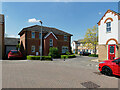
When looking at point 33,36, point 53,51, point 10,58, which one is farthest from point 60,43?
point 10,58

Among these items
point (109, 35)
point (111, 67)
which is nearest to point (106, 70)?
point (111, 67)

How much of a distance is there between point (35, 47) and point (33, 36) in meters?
2.78

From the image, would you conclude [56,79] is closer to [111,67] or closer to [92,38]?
[111,67]

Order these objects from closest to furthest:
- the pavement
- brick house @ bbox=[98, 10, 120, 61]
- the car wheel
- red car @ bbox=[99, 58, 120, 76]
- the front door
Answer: the pavement, red car @ bbox=[99, 58, 120, 76], the car wheel, brick house @ bbox=[98, 10, 120, 61], the front door

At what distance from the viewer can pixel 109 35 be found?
41.4 feet

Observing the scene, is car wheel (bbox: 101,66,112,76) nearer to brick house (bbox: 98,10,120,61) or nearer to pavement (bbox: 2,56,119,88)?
pavement (bbox: 2,56,119,88)

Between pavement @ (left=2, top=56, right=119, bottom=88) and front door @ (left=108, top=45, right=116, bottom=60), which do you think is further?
front door @ (left=108, top=45, right=116, bottom=60)

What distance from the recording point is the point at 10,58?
15.1 metres

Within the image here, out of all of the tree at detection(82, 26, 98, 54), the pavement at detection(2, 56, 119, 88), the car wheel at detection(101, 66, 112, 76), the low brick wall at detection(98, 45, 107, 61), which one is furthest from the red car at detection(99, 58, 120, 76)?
the tree at detection(82, 26, 98, 54)

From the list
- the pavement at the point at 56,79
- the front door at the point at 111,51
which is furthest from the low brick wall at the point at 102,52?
the pavement at the point at 56,79

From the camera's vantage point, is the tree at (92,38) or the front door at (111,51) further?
the tree at (92,38)

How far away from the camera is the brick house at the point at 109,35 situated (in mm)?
11742

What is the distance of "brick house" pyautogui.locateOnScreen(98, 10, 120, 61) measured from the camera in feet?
38.5

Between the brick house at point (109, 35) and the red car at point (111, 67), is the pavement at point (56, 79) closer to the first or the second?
the red car at point (111, 67)
